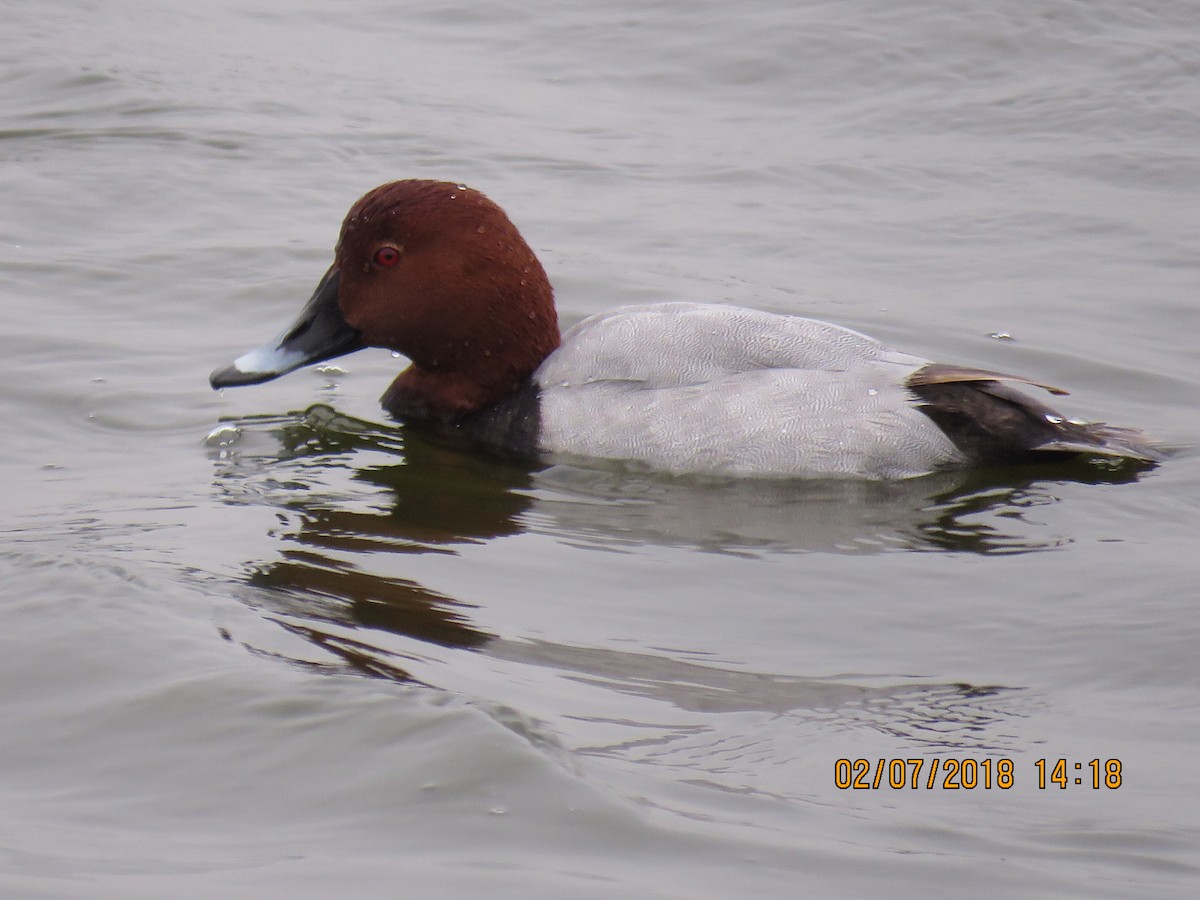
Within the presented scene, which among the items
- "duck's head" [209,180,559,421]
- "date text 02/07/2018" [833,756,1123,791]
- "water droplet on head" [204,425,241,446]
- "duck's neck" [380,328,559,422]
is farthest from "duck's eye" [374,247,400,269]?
"date text 02/07/2018" [833,756,1123,791]

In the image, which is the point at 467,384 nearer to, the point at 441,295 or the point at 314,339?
the point at 441,295

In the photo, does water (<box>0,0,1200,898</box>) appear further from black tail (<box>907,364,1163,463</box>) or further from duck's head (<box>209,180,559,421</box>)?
duck's head (<box>209,180,559,421</box>)

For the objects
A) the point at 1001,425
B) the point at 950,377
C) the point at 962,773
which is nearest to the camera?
the point at 962,773

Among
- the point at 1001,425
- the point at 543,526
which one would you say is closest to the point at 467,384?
the point at 543,526

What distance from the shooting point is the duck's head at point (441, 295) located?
6141 millimetres

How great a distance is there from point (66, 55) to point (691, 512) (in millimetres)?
7956

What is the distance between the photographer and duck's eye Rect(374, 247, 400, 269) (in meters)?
6.16

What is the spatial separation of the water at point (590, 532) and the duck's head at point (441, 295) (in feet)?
1.17

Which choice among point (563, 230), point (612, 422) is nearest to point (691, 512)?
point (612, 422)

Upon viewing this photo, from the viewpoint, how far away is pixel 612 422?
5.68 meters

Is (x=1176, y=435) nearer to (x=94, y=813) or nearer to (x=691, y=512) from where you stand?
(x=691, y=512)

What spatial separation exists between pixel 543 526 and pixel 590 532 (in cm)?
16

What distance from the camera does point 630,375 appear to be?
5699 mm

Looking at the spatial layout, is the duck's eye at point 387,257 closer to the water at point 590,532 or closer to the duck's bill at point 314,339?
the duck's bill at point 314,339
